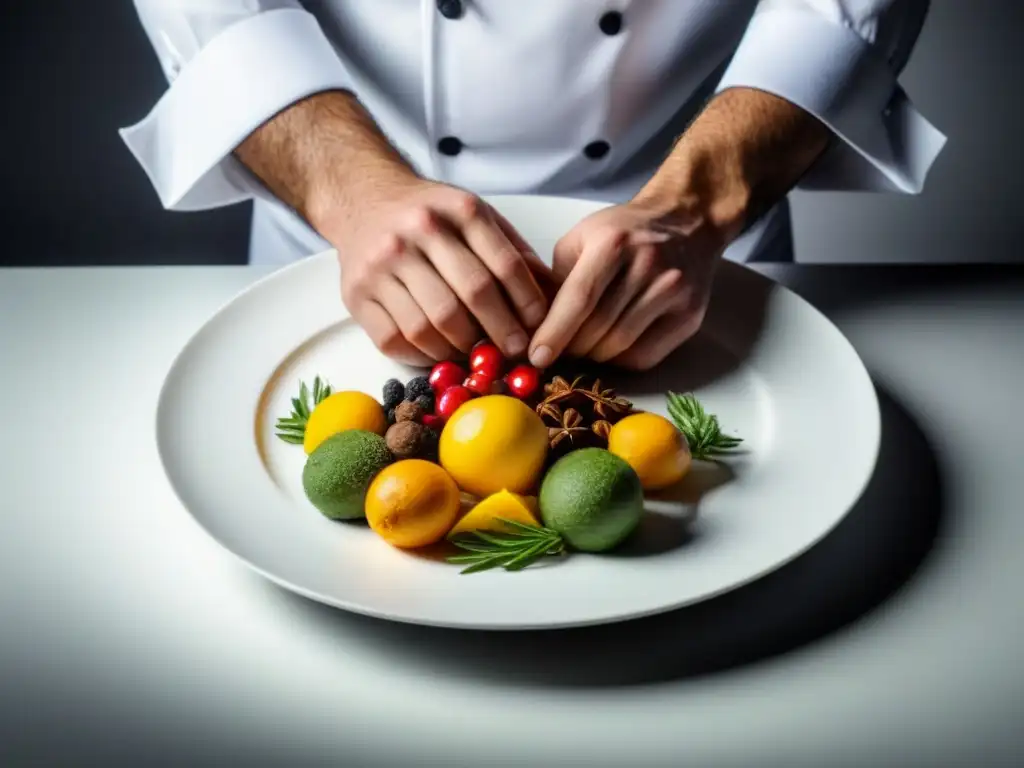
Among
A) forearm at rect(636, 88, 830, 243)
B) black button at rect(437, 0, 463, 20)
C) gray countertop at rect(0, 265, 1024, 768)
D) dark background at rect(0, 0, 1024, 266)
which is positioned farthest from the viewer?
dark background at rect(0, 0, 1024, 266)

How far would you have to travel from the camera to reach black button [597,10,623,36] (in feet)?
4.01

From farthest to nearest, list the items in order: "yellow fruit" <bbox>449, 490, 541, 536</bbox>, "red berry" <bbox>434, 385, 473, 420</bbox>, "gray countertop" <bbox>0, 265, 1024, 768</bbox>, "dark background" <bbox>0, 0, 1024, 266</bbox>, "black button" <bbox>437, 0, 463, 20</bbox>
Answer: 1. "dark background" <bbox>0, 0, 1024, 266</bbox>
2. "black button" <bbox>437, 0, 463, 20</bbox>
3. "red berry" <bbox>434, 385, 473, 420</bbox>
4. "yellow fruit" <bbox>449, 490, 541, 536</bbox>
5. "gray countertop" <bbox>0, 265, 1024, 768</bbox>

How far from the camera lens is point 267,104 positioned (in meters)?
1.14

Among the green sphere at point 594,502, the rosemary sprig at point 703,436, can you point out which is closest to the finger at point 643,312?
the rosemary sprig at point 703,436

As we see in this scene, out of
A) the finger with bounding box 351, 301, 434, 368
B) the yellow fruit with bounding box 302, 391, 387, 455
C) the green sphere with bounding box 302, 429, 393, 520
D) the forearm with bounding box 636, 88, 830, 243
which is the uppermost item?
the forearm with bounding box 636, 88, 830, 243

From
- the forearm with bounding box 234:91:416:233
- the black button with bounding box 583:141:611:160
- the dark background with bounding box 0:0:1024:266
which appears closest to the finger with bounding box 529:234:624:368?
the forearm with bounding box 234:91:416:233

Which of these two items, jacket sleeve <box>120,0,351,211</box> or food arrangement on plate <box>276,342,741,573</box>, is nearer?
food arrangement on plate <box>276,342,741,573</box>

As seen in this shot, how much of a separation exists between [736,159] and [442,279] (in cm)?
36

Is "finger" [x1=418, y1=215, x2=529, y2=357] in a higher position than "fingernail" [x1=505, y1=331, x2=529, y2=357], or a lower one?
higher

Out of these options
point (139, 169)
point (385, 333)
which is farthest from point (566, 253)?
point (139, 169)

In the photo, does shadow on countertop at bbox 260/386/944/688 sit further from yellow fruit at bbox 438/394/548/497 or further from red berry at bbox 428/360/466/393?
red berry at bbox 428/360/466/393

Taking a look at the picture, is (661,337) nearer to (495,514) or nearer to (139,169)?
(495,514)

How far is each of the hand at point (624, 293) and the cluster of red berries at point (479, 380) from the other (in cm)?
3

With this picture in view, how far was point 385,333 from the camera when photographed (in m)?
1.00
